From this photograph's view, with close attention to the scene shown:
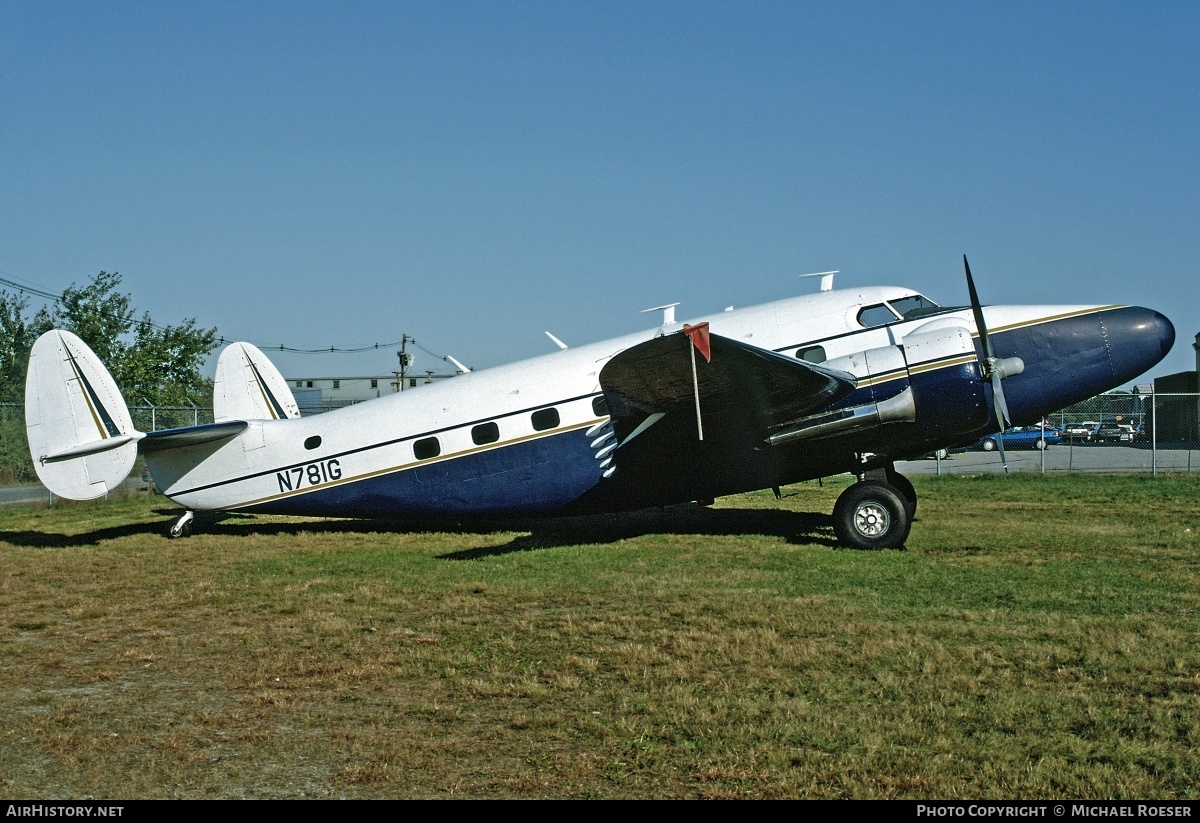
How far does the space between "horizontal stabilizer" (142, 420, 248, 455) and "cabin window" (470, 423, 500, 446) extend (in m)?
3.80

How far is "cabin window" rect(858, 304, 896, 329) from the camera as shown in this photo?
43.0 ft

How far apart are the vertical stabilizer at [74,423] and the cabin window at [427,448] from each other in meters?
4.13

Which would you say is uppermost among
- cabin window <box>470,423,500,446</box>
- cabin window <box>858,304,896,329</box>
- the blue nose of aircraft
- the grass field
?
cabin window <box>858,304,896,329</box>

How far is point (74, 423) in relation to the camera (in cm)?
1421

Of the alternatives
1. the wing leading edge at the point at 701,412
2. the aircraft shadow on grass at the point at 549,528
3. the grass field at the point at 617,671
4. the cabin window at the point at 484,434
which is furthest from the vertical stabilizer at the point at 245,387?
the wing leading edge at the point at 701,412

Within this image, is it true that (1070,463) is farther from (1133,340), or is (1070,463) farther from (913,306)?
(913,306)

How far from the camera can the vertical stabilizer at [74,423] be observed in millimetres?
14008

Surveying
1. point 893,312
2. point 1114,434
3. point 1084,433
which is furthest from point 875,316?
point 1114,434

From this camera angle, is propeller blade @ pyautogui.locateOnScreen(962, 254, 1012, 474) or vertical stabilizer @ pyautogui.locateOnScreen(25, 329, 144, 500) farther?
vertical stabilizer @ pyautogui.locateOnScreen(25, 329, 144, 500)

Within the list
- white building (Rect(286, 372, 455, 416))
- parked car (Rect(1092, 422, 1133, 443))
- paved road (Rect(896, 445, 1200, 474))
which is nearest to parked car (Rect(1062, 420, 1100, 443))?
parked car (Rect(1092, 422, 1133, 443))

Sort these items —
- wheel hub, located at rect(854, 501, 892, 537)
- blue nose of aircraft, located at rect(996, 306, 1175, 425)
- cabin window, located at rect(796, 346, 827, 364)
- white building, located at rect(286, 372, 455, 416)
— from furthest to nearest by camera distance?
white building, located at rect(286, 372, 455, 416)
cabin window, located at rect(796, 346, 827, 364)
blue nose of aircraft, located at rect(996, 306, 1175, 425)
wheel hub, located at rect(854, 501, 892, 537)

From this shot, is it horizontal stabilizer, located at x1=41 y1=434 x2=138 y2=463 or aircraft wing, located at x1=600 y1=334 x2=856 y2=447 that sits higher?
aircraft wing, located at x1=600 y1=334 x2=856 y2=447

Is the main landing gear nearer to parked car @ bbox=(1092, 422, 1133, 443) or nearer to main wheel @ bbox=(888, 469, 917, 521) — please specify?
main wheel @ bbox=(888, 469, 917, 521)
